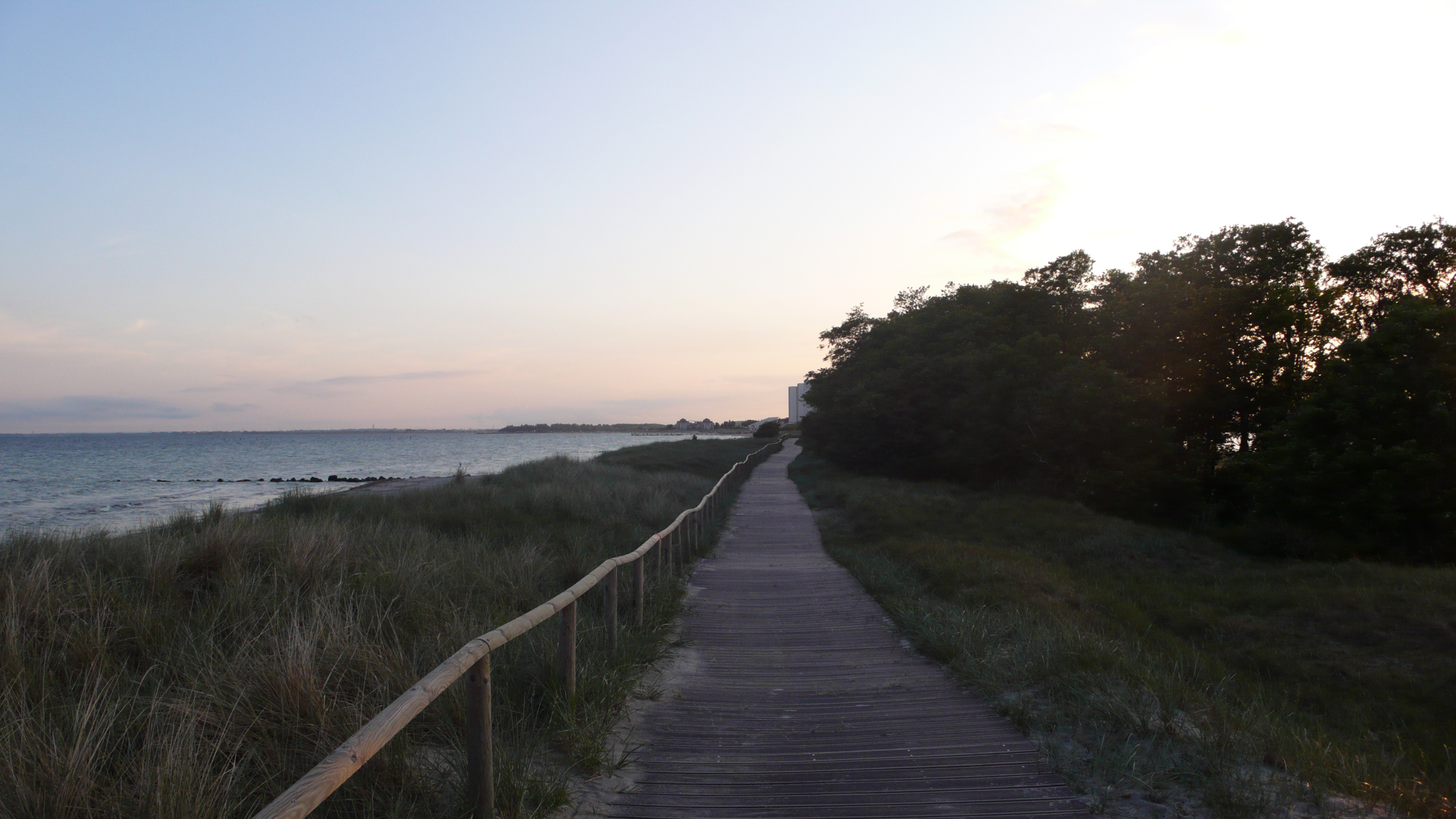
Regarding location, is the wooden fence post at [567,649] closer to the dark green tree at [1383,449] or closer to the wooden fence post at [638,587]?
the wooden fence post at [638,587]

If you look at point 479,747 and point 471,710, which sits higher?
point 471,710

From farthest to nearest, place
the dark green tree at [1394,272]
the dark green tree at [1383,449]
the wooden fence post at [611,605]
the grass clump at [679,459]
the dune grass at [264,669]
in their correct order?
the grass clump at [679,459]
the dark green tree at [1394,272]
the dark green tree at [1383,449]
the wooden fence post at [611,605]
the dune grass at [264,669]

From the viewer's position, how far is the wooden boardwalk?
12.9ft

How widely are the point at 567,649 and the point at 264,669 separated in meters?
1.65

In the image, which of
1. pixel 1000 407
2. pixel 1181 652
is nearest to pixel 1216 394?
pixel 1000 407

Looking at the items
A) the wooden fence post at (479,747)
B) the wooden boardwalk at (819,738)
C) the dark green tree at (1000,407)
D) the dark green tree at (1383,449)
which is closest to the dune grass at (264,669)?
the wooden fence post at (479,747)

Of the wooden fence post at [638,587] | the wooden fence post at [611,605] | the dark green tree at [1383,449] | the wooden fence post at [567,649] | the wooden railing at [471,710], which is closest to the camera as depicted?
the wooden railing at [471,710]

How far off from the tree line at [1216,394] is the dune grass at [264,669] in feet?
61.5

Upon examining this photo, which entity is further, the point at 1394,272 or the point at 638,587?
the point at 1394,272

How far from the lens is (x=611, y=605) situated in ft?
20.5

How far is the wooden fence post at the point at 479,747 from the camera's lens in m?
3.31

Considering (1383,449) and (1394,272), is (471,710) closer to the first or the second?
(1383,449)

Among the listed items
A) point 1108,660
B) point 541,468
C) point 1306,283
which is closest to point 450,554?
point 1108,660

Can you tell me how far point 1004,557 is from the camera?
13102 millimetres
